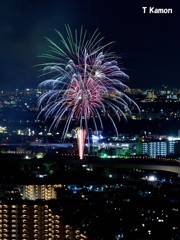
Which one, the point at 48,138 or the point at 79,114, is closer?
the point at 79,114

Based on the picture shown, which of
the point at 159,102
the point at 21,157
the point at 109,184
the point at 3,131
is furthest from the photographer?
the point at 159,102

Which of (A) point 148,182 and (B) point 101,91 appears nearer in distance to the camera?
(B) point 101,91

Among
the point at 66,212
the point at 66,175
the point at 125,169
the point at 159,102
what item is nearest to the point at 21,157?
the point at 125,169

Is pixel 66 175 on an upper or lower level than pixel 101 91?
lower

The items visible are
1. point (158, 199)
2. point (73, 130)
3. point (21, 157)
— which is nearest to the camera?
point (158, 199)

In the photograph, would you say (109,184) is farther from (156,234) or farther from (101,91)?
(156,234)

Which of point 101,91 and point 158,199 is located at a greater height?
point 101,91

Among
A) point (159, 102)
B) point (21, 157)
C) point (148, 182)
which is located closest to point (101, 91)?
point (148, 182)

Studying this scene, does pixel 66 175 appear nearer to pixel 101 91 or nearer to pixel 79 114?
pixel 79 114

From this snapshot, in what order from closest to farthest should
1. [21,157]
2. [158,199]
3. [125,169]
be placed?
1. [158,199]
2. [125,169]
3. [21,157]
